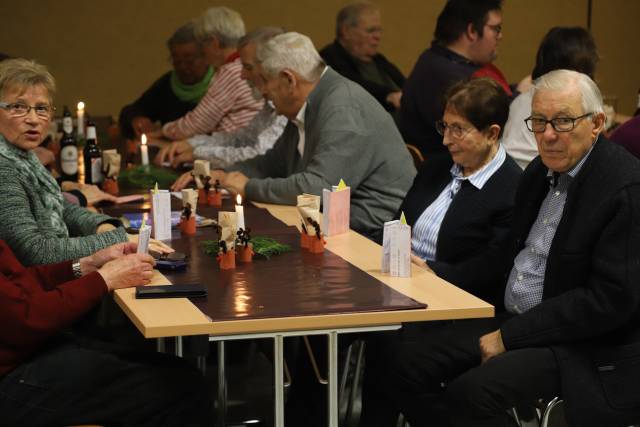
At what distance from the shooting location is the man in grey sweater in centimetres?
420

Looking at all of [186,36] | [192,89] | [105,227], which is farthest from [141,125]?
[105,227]

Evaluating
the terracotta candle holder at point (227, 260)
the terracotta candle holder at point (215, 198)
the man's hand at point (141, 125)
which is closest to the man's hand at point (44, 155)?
the terracotta candle holder at point (215, 198)

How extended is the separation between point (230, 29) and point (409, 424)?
12.1 feet

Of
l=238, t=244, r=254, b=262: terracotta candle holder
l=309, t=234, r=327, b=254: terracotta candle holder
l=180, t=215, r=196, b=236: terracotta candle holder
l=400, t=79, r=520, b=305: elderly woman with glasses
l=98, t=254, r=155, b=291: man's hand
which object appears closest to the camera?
l=98, t=254, r=155, b=291: man's hand

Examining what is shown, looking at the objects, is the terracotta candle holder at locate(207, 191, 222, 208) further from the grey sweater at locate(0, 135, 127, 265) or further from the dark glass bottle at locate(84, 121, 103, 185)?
the grey sweater at locate(0, 135, 127, 265)

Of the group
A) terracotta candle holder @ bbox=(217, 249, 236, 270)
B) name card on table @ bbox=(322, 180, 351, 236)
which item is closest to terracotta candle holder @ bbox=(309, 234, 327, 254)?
name card on table @ bbox=(322, 180, 351, 236)

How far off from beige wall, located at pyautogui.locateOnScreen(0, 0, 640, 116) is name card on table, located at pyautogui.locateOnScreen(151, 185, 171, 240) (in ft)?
16.8

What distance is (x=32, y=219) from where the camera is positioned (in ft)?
10.9

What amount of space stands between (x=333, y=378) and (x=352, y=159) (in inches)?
Result: 59.6

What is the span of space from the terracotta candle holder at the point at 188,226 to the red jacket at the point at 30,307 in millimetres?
779

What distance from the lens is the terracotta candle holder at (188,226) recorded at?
12.2ft

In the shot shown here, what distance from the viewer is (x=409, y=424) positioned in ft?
10.7

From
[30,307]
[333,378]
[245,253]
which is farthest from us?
[245,253]

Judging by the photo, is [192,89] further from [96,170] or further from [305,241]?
[305,241]
